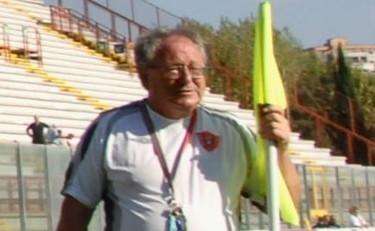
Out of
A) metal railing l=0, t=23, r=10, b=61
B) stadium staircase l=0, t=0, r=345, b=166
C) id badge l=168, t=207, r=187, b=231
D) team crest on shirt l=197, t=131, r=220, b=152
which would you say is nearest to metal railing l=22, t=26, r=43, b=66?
stadium staircase l=0, t=0, r=345, b=166

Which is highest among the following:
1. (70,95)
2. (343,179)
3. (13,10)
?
(13,10)

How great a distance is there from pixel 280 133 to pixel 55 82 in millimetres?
26927

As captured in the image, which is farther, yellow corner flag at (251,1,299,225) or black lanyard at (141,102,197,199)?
black lanyard at (141,102,197,199)

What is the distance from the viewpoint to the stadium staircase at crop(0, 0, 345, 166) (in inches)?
1090

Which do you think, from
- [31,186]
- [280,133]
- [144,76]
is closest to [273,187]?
[280,133]

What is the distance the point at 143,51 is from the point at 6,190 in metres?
13.5

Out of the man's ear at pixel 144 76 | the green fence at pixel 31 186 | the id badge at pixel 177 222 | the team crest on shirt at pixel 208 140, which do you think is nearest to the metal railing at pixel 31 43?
the green fence at pixel 31 186

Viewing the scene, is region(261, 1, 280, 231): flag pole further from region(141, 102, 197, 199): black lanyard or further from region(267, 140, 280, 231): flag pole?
region(141, 102, 197, 199): black lanyard

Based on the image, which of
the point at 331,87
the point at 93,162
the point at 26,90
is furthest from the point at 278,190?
the point at 331,87

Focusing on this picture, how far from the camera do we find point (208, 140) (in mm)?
4320

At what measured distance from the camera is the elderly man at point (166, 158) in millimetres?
4242

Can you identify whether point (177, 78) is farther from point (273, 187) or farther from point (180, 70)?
point (273, 187)

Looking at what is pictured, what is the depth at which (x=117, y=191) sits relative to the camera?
169 inches

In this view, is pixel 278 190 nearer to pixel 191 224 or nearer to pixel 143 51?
pixel 191 224
